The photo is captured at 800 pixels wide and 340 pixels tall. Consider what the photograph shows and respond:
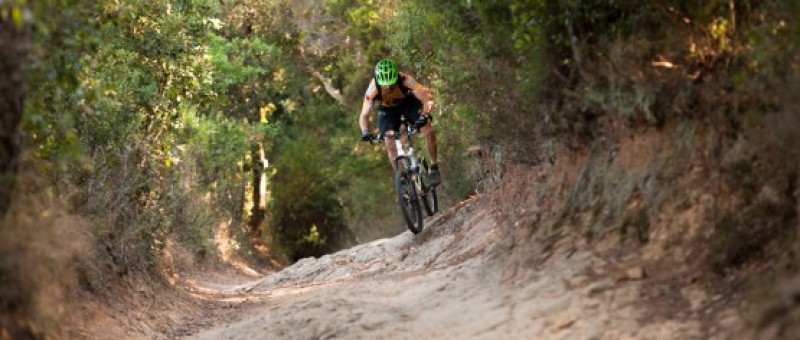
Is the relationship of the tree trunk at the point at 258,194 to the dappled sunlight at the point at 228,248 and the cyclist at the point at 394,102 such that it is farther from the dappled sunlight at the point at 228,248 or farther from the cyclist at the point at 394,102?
the cyclist at the point at 394,102

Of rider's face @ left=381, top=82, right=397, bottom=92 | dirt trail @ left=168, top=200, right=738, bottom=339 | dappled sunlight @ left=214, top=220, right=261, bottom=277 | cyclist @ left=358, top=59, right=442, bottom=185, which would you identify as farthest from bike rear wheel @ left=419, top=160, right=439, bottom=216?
→ dappled sunlight @ left=214, top=220, right=261, bottom=277

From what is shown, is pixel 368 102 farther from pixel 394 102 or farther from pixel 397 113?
pixel 397 113

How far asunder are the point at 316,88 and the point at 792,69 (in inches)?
1174

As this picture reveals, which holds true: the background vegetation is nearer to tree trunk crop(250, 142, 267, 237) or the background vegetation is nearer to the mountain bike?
the mountain bike

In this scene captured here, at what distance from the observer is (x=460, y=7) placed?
426 inches

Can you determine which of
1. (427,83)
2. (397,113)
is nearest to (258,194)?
(427,83)

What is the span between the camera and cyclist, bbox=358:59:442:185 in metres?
13.2

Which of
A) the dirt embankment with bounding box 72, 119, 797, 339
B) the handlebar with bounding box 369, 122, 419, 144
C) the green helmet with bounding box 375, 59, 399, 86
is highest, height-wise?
the green helmet with bounding box 375, 59, 399, 86

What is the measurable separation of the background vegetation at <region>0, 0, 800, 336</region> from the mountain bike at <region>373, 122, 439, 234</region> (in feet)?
2.52

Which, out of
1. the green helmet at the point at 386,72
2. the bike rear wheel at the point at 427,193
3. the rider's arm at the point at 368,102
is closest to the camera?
the green helmet at the point at 386,72

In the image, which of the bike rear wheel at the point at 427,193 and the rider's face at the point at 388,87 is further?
the bike rear wheel at the point at 427,193

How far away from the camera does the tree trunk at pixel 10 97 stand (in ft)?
21.1

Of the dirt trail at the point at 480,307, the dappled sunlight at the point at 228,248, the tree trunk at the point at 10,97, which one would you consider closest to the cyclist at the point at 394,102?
the dirt trail at the point at 480,307

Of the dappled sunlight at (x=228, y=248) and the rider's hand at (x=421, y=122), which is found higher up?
the rider's hand at (x=421, y=122)
